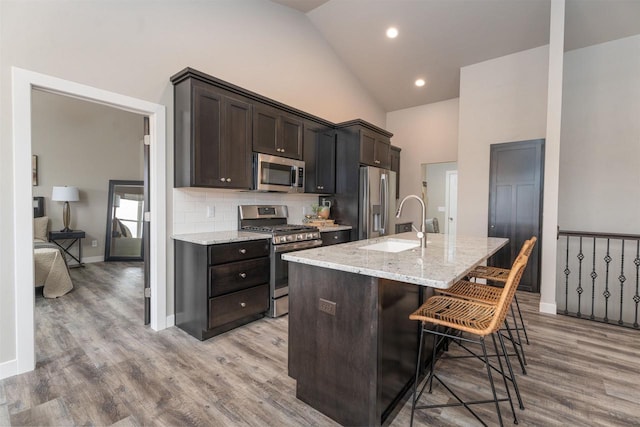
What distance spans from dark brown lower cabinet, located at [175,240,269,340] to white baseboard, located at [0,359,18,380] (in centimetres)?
112

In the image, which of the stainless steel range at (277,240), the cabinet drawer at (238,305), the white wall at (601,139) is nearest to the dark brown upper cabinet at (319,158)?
the stainless steel range at (277,240)

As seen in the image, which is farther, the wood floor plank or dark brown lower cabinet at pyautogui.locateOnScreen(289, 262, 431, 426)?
the wood floor plank

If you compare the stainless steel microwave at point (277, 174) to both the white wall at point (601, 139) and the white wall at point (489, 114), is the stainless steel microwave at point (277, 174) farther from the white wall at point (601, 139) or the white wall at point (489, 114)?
the white wall at point (601, 139)

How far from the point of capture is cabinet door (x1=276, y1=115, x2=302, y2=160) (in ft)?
11.8

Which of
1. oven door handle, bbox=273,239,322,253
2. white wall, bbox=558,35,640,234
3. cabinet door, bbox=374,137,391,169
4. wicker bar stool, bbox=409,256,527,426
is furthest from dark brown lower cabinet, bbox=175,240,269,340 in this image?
white wall, bbox=558,35,640,234

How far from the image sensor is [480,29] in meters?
4.16

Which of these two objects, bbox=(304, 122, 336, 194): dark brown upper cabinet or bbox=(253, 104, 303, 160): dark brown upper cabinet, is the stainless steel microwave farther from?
bbox=(304, 122, 336, 194): dark brown upper cabinet

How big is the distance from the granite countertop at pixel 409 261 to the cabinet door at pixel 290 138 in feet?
6.05

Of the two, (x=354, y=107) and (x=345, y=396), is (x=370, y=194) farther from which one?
(x=345, y=396)

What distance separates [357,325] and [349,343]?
0.39ft

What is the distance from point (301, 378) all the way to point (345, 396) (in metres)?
0.32

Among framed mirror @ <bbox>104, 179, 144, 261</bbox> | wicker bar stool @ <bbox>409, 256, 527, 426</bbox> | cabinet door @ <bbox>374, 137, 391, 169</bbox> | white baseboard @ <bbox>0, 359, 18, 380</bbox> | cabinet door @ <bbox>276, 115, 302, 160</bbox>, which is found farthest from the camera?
framed mirror @ <bbox>104, 179, 144, 261</bbox>

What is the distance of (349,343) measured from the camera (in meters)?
1.59

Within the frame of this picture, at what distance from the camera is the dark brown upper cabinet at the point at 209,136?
2742 millimetres
